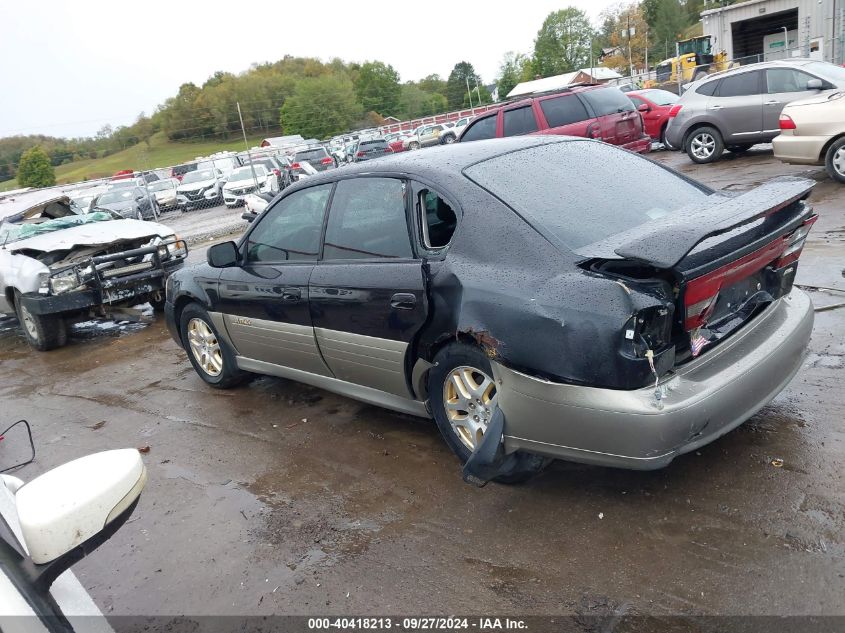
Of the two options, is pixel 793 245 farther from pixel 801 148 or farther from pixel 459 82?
pixel 459 82

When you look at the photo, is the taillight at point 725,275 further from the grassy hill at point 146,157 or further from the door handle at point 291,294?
the grassy hill at point 146,157

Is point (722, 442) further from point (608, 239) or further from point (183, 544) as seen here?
point (183, 544)

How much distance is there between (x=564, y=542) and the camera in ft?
9.92

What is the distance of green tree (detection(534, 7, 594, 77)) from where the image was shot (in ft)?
299

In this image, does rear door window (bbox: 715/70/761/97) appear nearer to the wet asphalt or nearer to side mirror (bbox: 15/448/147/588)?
the wet asphalt

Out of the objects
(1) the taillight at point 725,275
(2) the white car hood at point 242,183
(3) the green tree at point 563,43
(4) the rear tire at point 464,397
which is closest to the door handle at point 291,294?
(4) the rear tire at point 464,397

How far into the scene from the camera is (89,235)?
26.9ft

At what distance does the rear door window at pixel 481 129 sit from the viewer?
12.4 meters

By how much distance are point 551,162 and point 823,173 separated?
825cm

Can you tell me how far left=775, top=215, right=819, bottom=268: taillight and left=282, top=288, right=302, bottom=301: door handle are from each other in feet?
8.85

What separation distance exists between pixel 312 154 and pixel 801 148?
2089 cm

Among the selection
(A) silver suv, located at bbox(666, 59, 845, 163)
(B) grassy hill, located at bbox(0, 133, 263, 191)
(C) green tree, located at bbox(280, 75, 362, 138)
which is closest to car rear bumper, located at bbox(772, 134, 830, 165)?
(A) silver suv, located at bbox(666, 59, 845, 163)

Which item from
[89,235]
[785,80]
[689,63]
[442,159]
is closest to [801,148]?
[785,80]

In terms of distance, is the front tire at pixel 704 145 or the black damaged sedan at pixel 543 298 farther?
the front tire at pixel 704 145
